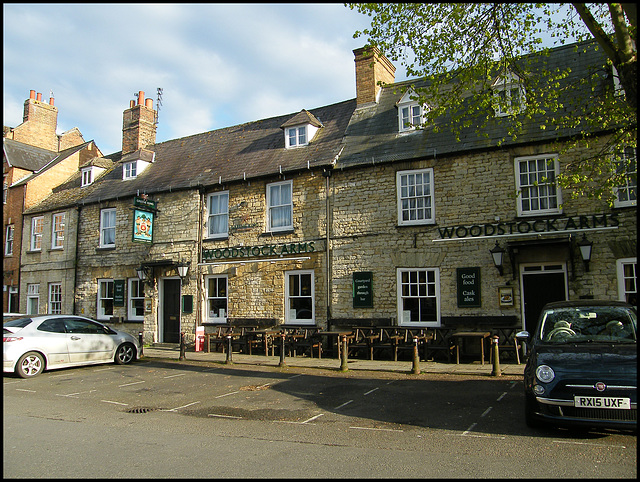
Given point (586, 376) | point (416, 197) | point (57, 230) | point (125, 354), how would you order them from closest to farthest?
point (586, 376), point (125, 354), point (416, 197), point (57, 230)

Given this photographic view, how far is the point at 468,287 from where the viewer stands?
1442 cm

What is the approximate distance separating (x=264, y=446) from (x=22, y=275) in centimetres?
2283

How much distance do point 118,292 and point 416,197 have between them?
1297 cm

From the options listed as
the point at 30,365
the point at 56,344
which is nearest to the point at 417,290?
the point at 56,344

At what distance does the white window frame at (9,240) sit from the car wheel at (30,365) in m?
15.3

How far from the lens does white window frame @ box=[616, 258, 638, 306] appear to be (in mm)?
12766

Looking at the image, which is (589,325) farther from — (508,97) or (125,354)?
(125,354)

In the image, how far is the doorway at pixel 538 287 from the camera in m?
13.6

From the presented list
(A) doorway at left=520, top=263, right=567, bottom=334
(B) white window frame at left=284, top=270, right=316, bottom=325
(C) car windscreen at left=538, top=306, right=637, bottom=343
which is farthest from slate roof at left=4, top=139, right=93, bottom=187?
(C) car windscreen at left=538, top=306, right=637, bottom=343

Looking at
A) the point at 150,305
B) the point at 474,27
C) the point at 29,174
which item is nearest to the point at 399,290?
the point at 474,27

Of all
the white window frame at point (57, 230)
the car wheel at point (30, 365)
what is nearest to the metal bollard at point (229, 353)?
the car wheel at point (30, 365)

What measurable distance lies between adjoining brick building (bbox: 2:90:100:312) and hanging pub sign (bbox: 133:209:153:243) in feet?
21.6

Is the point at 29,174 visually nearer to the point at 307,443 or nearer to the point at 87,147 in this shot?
the point at 87,147

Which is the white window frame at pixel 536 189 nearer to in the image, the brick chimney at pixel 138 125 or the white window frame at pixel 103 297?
the white window frame at pixel 103 297
